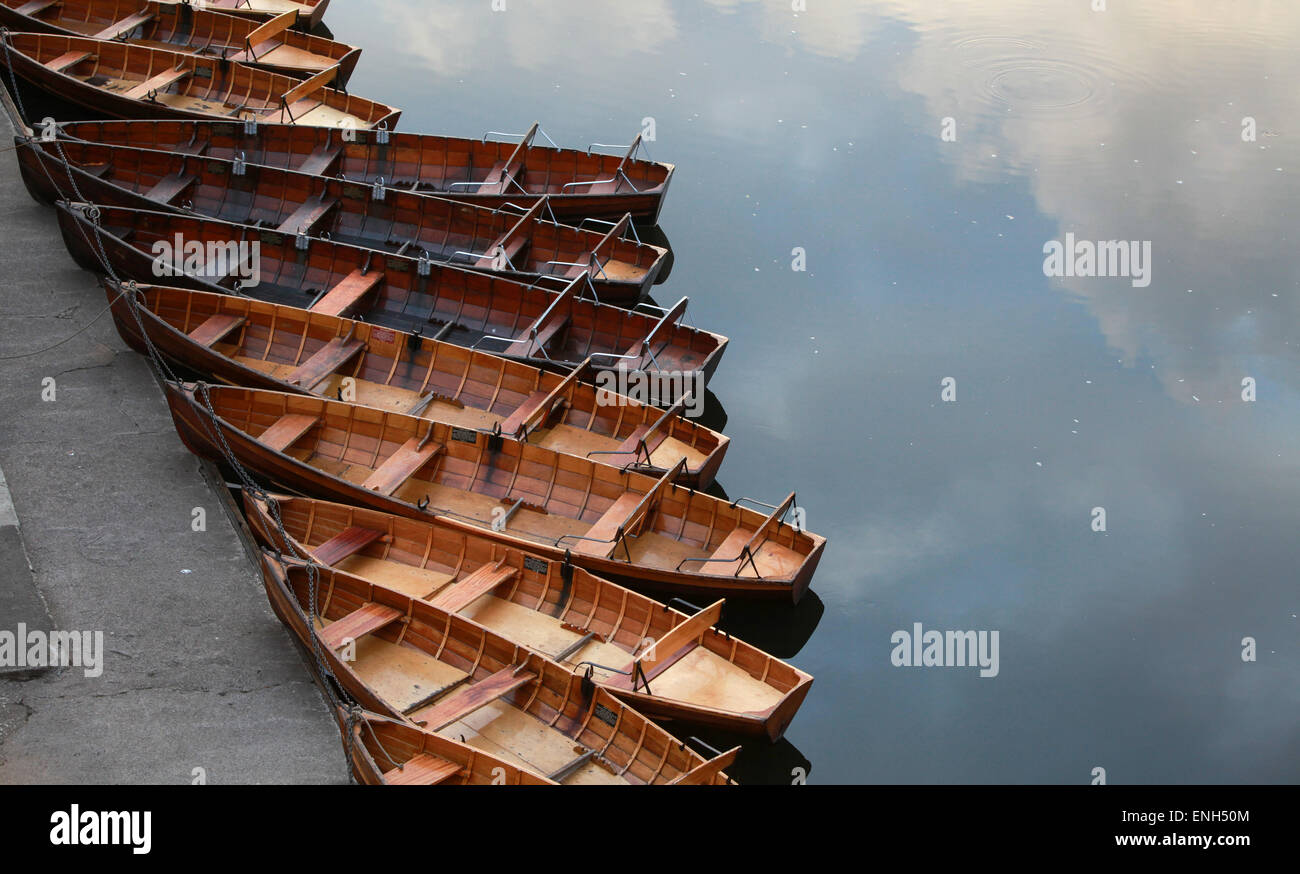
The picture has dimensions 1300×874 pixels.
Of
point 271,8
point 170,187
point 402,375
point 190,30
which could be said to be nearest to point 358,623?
point 402,375

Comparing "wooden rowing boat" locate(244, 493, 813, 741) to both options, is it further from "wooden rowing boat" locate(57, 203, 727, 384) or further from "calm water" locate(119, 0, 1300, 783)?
"wooden rowing boat" locate(57, 203, 727, 384)

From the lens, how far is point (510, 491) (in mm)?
16641

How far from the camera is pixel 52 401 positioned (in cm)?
1811

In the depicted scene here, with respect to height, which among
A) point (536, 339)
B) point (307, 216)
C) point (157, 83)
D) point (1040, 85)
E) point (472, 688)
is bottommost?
point (472, 688)

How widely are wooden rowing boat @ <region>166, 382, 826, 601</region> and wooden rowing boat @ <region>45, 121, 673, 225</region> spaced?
7016mm

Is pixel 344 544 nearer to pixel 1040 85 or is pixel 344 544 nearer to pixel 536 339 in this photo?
pixel 536 339

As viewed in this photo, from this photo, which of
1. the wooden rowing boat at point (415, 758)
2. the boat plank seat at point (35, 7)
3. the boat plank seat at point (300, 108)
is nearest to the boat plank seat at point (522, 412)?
the wooden rowing boat at point (415, 758)

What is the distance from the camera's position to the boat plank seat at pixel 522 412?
57.2 ft

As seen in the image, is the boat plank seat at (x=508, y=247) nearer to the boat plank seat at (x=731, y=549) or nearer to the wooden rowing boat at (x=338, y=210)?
the wooden rowing boat at (x=338, y=210)

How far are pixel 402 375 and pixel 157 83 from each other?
10.3 meters

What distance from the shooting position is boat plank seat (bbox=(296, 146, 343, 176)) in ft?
76.0

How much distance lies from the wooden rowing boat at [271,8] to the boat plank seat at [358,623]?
1779 centimetres

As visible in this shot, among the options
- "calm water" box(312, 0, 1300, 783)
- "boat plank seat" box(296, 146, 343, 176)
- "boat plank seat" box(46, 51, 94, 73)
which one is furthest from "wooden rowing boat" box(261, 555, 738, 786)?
"boat plank seat" box(46, 51, 94, 73)

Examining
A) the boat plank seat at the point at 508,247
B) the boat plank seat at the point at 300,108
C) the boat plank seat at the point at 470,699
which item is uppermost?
the boat plank seat at the point at 300,108
